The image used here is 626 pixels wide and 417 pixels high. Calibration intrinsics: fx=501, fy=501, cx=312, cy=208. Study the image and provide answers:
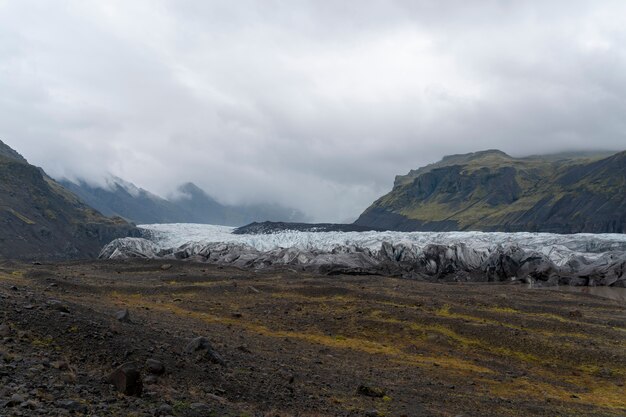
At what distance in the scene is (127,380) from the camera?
862 centimetres

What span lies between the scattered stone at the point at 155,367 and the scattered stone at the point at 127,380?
144cm

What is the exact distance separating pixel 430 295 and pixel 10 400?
2933 centimetres

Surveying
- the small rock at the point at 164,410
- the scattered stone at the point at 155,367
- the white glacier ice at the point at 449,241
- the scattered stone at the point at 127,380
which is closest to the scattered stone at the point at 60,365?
the scattered stone at the point at 127,380

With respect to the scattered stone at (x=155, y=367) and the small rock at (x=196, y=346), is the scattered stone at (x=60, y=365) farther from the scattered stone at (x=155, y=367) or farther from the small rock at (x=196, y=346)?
the small rock at (x=196, y=346)

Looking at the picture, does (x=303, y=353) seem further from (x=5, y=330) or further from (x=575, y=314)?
(x=575, y=314)

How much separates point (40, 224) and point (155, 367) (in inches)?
3694

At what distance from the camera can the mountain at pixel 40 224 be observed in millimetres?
81688

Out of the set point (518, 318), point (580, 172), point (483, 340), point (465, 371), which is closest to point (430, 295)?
point (518, 318)

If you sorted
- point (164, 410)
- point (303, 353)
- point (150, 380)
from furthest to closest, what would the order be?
point (303, 353)
point (150, 380)
point (164, 410)

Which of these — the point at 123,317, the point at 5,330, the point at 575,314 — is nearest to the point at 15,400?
the point at 5,330

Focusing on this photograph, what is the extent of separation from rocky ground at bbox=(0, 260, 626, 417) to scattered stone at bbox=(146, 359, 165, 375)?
2 cm

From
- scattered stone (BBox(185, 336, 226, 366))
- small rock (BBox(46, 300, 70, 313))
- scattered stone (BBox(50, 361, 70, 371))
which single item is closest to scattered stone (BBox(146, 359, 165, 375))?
scattered stone (BBox(50, 361, 70, 371))

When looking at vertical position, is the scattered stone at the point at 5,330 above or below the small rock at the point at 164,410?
above

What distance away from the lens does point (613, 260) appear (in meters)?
55.7
